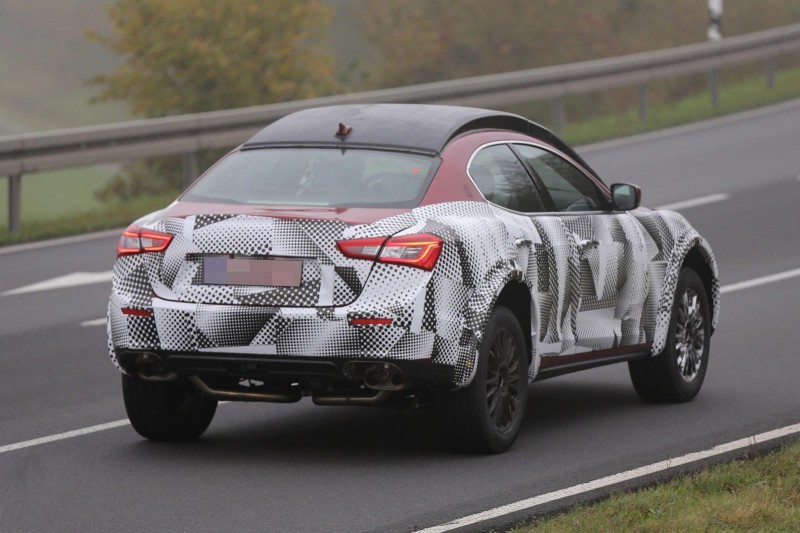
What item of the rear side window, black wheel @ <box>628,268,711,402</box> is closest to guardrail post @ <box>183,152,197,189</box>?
black wheel @ <box>628,268,711,402</box>

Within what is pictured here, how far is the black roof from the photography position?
8297mm

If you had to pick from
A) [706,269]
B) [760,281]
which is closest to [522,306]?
[706,269]

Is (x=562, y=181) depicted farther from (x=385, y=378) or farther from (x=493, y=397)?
(x=385, y=378)

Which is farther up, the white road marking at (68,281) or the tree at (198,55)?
the tree at (198,55)

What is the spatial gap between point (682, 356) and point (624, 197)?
1.13m

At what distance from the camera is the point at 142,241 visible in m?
7.85

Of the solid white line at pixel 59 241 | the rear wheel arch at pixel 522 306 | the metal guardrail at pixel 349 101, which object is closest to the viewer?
the rear wheel arch at pixel 522 306

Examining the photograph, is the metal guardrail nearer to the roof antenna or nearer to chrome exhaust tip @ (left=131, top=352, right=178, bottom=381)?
the roof antenna

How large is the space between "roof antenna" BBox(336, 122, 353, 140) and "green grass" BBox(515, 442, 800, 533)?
7.52 feet

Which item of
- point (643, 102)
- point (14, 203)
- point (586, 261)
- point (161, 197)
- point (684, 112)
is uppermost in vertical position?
point (586, 261)

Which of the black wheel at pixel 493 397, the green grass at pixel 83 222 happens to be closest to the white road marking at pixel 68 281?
the green grass at pixel 83 222

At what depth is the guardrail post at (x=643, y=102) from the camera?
2579 cm

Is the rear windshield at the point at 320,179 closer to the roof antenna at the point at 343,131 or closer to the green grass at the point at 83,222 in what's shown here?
the roof antenna at the point at 343,131

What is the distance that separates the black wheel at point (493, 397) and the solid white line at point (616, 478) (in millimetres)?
641
